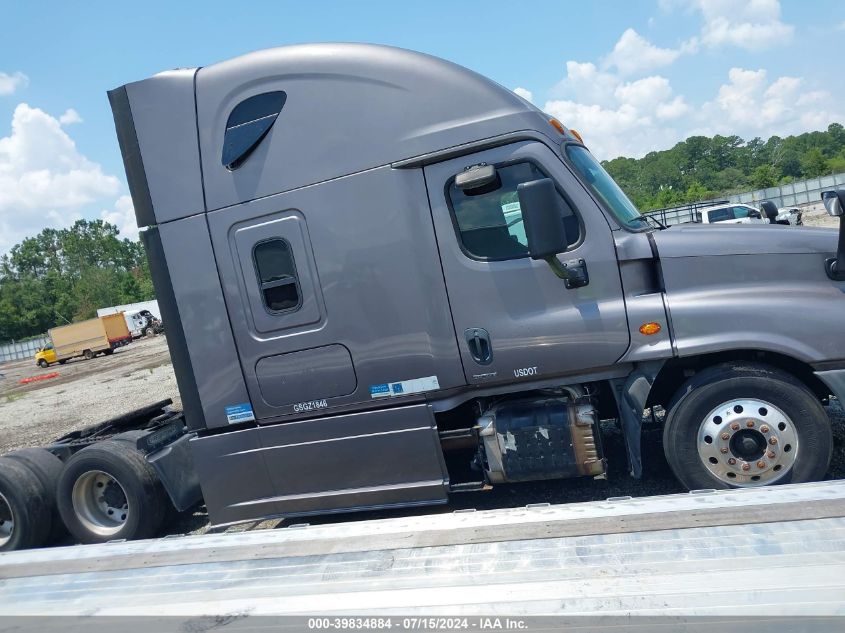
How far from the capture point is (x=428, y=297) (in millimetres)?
4293

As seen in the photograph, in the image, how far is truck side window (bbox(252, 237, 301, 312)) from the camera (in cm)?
448

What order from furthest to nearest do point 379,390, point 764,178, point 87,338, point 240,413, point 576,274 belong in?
point 764,178, point 87,338, point 240,413, point 379,390, point 576,274

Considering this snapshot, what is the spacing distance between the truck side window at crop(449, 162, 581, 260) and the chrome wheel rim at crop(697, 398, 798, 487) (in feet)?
4.81

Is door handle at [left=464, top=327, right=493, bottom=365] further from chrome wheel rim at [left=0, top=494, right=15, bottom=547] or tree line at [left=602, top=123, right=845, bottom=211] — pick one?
tree line at [left=602, top=123, right=845, bottom=211]

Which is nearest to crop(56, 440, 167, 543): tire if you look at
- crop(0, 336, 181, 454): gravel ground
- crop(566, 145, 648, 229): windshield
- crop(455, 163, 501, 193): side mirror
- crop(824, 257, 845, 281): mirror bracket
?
crop(455, 163, 501, 193): side mirror

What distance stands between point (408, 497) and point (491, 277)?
5.39 ft

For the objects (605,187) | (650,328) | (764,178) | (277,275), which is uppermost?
(764,178)

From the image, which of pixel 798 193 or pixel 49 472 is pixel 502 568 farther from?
pixel 798 193

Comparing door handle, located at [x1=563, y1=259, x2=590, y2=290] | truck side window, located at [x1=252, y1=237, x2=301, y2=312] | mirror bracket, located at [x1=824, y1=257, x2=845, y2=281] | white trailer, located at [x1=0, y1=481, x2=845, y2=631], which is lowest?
white trailer, located at [x1=0, y1=481, x2=845, y2=631]

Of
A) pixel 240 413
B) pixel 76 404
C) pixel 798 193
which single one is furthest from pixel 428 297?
pixel 798 193

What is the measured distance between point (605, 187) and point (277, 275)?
7.84ft

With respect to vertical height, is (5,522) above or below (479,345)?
below

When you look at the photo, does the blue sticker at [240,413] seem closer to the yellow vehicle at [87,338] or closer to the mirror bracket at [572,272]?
the mirror bracket at [572,272]

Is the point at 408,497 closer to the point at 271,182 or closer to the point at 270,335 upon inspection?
the point at 270,335
